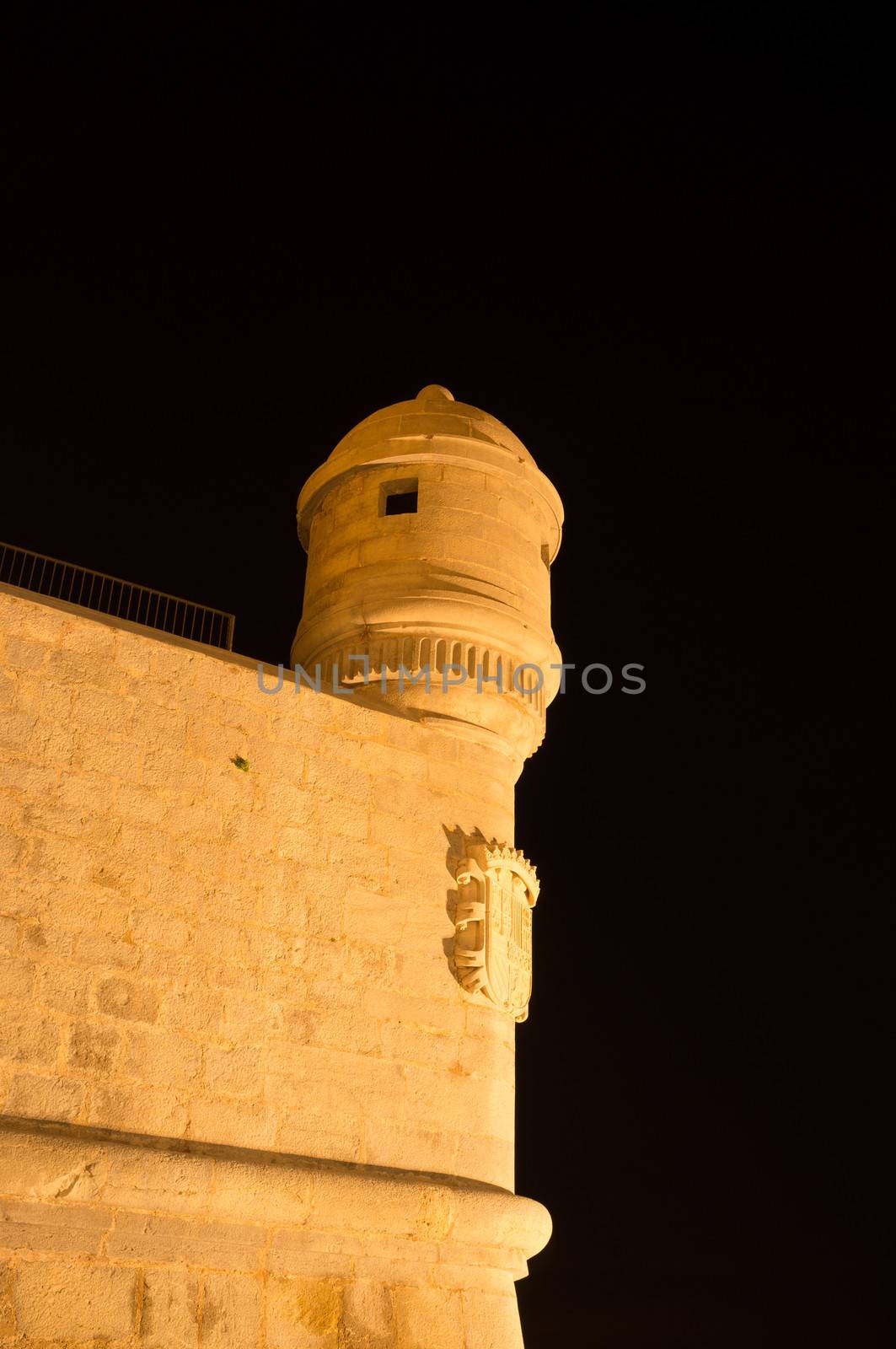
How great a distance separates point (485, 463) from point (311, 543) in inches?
53.3

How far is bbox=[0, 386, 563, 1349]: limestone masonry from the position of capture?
19.8ft

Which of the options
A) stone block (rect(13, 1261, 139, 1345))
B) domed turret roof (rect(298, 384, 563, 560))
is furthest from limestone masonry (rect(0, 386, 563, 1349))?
domed turret roof (rect(298, 384, 563, 560))

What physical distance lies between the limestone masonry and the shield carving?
2cm

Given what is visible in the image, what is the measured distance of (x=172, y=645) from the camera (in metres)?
7.41

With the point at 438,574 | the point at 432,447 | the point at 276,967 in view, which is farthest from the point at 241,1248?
the point at 432,447

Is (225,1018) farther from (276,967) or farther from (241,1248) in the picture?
(241,1248)

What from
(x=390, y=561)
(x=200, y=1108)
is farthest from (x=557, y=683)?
(x=200, y=1108)

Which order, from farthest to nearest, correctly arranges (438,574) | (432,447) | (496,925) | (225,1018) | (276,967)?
(432,447) → (438,574) → (496,925) → (276,967) → (225,1018)

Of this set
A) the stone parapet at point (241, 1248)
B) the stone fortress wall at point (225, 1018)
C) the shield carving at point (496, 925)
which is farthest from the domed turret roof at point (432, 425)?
the stone parapet at point (241, 1248)

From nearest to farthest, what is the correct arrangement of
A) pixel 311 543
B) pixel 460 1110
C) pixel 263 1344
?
pixel 263 1344
pixel 460 1110
pixel 311 543

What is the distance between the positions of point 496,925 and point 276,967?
1412mm

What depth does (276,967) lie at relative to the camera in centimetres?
701

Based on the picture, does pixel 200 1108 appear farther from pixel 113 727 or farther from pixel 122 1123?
pixel 113 727

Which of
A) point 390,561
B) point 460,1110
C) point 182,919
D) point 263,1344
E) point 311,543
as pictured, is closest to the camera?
point 263,1344
